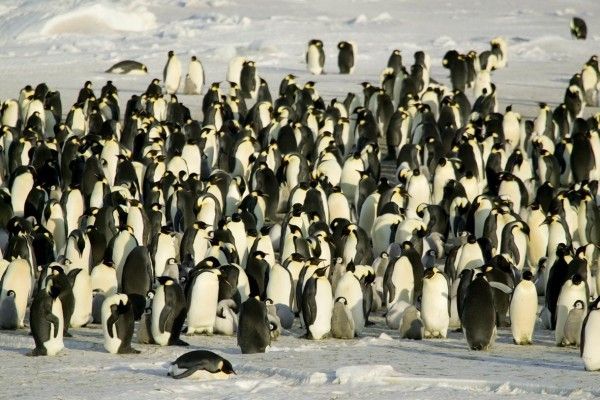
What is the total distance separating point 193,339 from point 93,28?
27.2 metres

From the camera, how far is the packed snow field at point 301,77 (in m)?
9.56

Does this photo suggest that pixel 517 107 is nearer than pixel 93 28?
Yes

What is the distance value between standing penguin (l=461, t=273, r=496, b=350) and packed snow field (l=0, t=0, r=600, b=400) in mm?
135

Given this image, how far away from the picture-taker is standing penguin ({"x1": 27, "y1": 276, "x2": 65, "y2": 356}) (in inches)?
433

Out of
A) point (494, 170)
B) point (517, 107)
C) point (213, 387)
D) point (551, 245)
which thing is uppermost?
point (517, 107)

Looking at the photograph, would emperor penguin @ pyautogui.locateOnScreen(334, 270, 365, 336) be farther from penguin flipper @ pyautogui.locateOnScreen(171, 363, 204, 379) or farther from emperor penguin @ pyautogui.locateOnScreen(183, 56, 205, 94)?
emperor penguin @ pyautogui.locateOnScreen(183, 56, 205, 94)

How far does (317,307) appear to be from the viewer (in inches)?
484

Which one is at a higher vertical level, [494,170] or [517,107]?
[517,107]

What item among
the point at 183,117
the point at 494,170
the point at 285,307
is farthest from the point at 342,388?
the point at 183,117

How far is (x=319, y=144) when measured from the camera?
67.3 feet

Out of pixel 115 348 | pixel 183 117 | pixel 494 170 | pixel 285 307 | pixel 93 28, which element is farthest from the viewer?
pixel 93 28

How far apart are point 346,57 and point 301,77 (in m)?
1.19

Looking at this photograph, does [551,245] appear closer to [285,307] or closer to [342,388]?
[285,307]

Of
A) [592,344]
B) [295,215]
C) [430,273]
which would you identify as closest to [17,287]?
[430,273]
